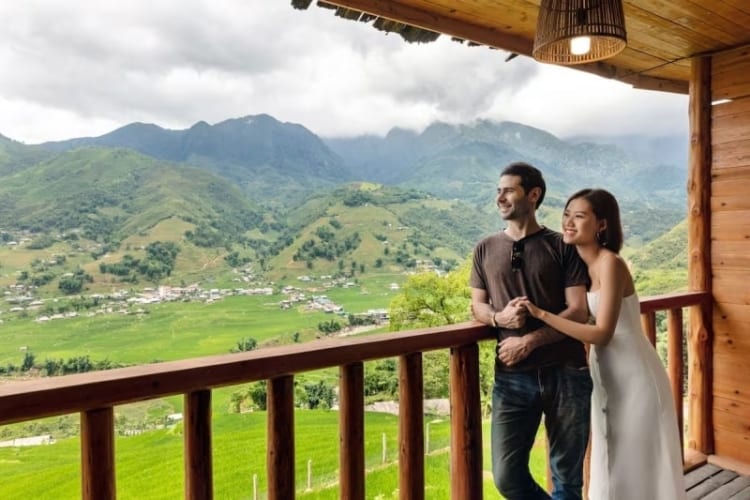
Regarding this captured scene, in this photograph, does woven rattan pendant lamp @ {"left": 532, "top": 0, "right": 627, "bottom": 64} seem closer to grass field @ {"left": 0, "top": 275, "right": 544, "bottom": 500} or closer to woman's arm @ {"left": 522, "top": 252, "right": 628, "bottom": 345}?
woman's arm @ {"left": 522, "top": 252, "right": 628, "bottom": 345}

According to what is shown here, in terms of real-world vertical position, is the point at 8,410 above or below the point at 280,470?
above

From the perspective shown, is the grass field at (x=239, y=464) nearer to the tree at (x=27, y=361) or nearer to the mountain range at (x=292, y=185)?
the tree at (x=27, y=361)

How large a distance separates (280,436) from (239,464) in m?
7.77

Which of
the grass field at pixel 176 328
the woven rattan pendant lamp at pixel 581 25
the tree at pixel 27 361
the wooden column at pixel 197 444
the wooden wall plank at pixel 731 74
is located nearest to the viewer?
the wooden column at pixel 197 444

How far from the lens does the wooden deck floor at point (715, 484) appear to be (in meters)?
2.67

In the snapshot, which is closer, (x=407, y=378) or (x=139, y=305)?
(x=407, y=378)

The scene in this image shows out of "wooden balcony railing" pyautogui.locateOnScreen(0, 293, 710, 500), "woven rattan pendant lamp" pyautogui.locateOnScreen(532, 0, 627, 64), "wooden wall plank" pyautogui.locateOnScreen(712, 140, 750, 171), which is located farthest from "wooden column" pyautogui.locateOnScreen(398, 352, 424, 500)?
"wooden wall plank" pyautogui.locateOnScreen(712, 140, 750, 171)

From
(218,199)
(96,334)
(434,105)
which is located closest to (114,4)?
(218,199)

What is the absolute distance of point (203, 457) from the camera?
140cm

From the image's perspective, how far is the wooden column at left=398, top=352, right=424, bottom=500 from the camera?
5.91 ft

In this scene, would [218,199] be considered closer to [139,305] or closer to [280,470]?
[139,305]

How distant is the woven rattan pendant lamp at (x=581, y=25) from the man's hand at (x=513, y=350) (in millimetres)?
1119

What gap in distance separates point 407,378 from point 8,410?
1174 mm

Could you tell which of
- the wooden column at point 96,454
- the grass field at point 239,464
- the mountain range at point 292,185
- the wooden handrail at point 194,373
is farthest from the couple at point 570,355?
the mountain range at point 292,185
